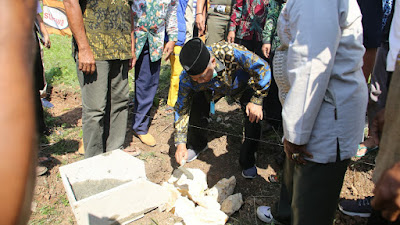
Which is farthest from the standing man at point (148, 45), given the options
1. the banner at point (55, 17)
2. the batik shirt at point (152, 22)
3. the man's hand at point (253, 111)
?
the banner at point (55, 17)

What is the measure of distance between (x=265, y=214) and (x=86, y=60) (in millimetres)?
2216

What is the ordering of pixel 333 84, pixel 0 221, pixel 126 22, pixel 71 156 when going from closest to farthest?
pixel 0 221 < pixel 333 84 < pixel 126 22 < pixel 71 156

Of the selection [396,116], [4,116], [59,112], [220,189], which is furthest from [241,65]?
[59,112]

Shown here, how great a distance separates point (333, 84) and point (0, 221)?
1.55 m

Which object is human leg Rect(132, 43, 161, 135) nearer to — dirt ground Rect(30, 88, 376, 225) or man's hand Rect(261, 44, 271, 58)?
dirt ground Rect(30, 88, 376, 225)

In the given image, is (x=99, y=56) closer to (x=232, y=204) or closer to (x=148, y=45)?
(x=148, y=45)

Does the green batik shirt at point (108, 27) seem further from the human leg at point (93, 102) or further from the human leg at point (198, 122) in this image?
the human leg at point (198, 122)

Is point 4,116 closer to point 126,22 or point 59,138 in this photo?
point 126,22

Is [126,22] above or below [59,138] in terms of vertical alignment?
above

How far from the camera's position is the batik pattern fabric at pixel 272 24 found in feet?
11.8

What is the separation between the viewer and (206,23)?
16.1ft

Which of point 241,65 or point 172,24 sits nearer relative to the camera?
point 241,65

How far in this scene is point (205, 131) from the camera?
371 cm

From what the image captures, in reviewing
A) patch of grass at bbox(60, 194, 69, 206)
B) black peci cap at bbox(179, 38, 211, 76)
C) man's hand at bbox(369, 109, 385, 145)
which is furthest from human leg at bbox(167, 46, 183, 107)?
man's hand at bbox(369, 109, 385, 145)
